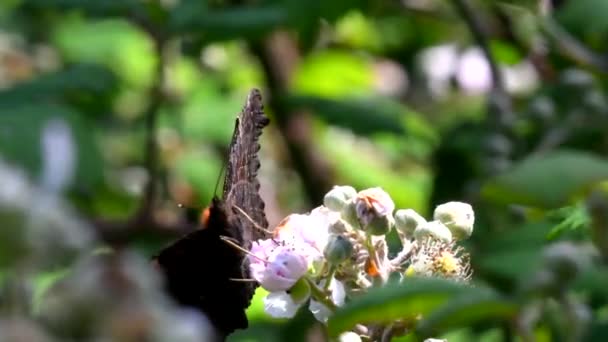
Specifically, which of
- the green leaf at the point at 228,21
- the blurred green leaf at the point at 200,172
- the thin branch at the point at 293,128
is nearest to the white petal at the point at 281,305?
the green leaf at the point at 228,21

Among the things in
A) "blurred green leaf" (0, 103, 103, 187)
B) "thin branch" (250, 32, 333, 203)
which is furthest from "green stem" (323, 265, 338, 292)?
"thin branch" (250, 32, 333, 203)

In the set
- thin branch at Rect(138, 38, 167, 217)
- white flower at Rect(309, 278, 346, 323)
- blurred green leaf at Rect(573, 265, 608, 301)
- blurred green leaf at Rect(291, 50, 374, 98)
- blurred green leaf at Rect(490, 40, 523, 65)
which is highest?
blurred green leaf at Rect(291, 50, 374, 98)

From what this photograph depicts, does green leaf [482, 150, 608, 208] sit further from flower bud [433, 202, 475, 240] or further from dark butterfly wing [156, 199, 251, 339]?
dark butterfly wing [156, 199, 251, 339]

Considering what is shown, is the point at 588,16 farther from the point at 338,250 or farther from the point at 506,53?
the point at 338,250

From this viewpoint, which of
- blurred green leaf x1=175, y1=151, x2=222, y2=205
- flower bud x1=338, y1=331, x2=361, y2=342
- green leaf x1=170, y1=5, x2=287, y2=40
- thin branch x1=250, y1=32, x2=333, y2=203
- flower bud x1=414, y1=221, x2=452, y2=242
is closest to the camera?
flower bud x1=338, y1=331, x2=361, y2=342

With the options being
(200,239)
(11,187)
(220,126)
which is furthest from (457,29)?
(11,187)

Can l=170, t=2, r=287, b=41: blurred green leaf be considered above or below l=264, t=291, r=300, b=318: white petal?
above

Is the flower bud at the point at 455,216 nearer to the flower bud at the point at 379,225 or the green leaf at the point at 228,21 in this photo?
the flower bud at the point at 379,225
